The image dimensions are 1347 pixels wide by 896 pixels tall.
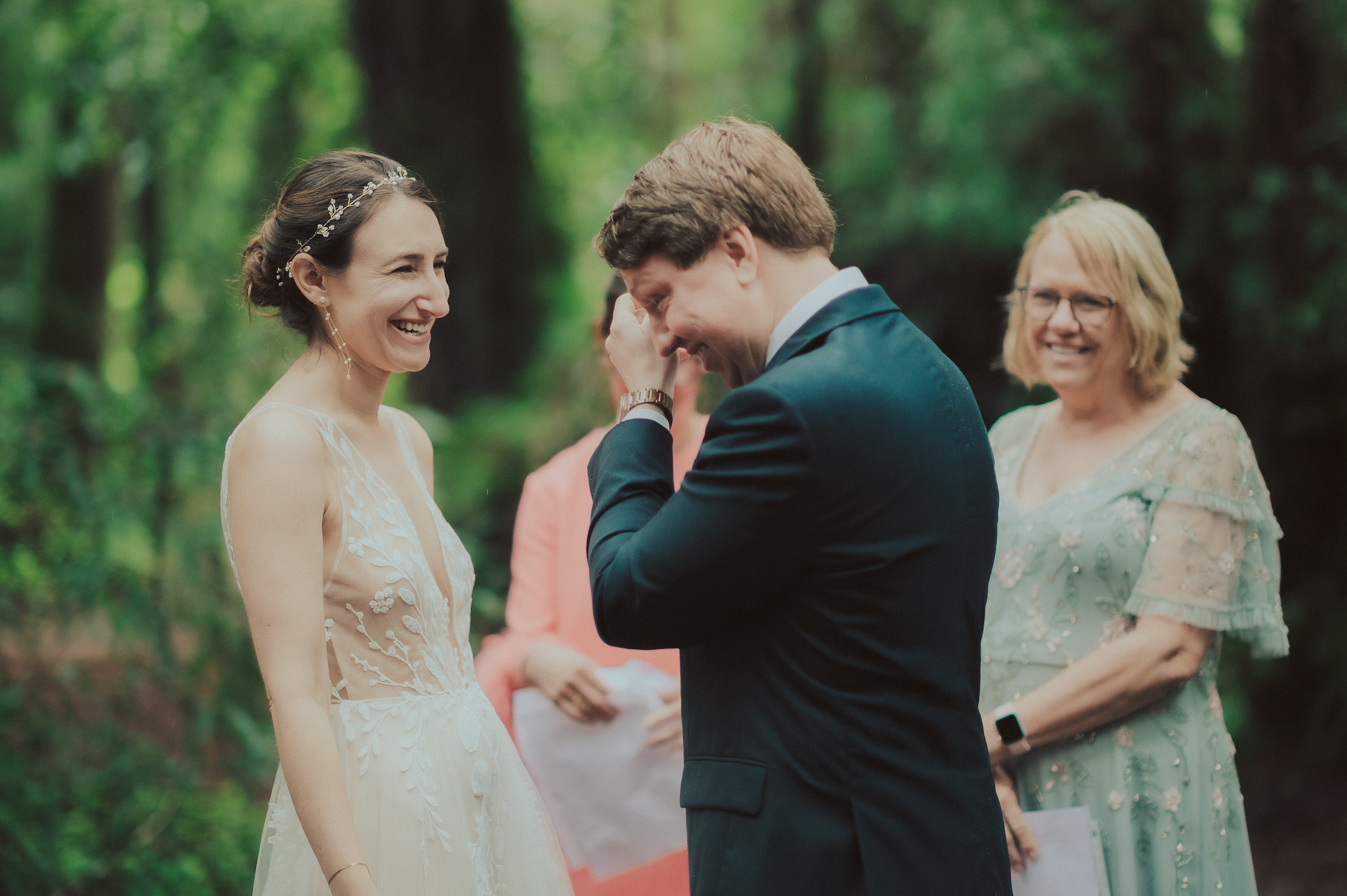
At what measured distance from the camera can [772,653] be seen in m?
1.70

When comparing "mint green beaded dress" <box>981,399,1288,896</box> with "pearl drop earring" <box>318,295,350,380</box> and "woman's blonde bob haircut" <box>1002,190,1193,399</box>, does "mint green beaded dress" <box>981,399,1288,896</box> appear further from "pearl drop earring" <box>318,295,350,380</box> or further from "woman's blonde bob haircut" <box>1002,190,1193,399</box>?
"pearl drop earring" <box>318,295,350,380</box>

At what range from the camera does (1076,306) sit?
106 inches

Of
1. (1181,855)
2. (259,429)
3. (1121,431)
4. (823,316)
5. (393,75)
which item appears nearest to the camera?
(823,316)

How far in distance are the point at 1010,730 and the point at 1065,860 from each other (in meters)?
0.28

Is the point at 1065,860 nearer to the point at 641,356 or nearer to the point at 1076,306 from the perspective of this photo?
the point at 1076,306

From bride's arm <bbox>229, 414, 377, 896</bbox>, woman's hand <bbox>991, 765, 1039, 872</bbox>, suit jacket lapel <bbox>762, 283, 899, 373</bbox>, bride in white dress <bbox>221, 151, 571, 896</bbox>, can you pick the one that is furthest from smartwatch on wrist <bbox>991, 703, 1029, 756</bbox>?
bride's arm <bbox>229, 414, 377, 896</bbox>

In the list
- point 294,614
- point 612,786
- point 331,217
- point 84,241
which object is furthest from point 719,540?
point 84,241

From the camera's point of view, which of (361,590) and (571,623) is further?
(571,623)

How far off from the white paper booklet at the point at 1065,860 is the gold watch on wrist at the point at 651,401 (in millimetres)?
1242

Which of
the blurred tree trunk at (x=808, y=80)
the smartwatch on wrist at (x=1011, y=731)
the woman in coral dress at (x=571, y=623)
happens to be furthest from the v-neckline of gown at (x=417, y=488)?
the blurred tree trunk at (x=808, y=80)

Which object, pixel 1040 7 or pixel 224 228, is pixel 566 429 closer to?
pixel 1040 7

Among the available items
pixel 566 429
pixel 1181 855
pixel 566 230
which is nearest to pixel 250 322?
pixel 1181 855

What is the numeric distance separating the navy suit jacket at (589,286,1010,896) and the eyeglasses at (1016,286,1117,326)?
3.64 ft

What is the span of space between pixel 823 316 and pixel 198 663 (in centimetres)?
338
